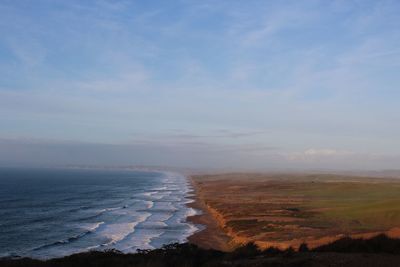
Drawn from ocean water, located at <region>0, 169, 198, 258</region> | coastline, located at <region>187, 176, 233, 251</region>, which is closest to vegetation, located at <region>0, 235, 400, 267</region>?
coastline, located at <region>187, 176, 233, 251</region>

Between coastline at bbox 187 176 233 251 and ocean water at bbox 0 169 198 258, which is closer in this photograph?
coastline at bbox 187 176 233 251

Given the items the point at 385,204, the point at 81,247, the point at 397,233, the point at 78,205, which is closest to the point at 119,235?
the point at 81,247

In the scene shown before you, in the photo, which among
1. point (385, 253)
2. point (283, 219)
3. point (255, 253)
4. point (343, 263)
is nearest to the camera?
point (343, 263)

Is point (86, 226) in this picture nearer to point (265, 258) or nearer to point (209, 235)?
point (209, 235)

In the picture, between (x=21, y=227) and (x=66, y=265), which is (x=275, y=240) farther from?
(x=21, y=227)

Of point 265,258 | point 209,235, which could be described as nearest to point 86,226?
point 209,235

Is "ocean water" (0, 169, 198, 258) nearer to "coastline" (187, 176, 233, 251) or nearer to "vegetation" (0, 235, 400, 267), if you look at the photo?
"coastline" (187, 176, 233, 251)

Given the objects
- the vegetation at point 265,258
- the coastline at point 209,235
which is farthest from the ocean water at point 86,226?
the vegetation at point 265,258

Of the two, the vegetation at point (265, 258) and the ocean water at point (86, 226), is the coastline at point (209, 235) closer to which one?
the ocean water at point (86, 226)

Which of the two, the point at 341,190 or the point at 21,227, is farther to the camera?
the point at 341,190

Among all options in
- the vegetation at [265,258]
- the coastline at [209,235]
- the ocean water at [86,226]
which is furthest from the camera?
the ocean water at [86,226]

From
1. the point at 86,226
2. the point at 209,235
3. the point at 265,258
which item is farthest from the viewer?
the point at 86,226
